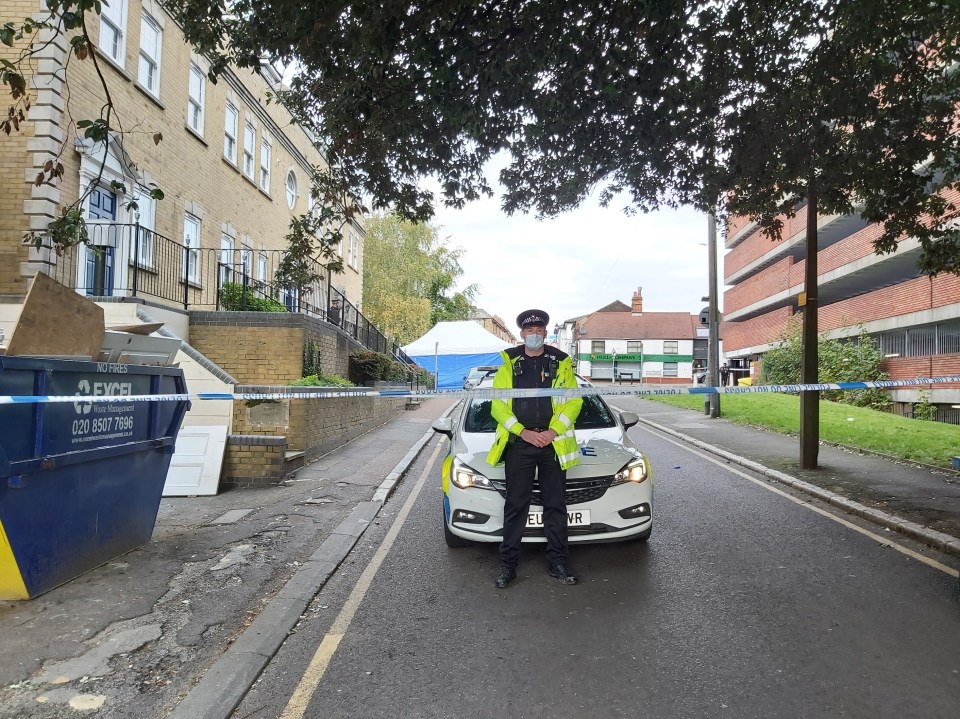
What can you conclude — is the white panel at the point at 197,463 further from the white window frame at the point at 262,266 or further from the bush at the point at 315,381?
the white window frame at the point at 262,266

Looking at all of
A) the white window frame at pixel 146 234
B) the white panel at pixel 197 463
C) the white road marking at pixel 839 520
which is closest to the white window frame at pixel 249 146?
the white window frame at pixel 146 234

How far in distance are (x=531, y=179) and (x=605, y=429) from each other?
491 centimetres

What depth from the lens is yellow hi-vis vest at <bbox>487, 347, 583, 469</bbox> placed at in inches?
184

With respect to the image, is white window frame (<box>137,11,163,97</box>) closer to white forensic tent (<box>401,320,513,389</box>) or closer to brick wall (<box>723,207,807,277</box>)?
white forensic tent (<box>401,320,513,389</box>)

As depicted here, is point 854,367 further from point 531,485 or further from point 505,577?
point 505,577

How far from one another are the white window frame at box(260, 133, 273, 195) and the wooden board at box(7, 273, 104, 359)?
16.1 metres

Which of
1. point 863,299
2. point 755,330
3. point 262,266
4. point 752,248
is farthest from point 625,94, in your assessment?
point 752,248

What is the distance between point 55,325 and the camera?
4426 millimetres

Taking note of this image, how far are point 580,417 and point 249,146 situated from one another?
16.3 m

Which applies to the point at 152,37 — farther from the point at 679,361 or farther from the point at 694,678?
the point at 679,361

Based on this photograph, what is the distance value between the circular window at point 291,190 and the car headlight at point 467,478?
19326mm

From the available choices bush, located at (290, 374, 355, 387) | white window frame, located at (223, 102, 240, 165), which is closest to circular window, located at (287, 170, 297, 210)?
white window frame, located at (223, 102, 240, 165)

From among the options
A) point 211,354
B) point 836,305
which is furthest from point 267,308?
point 836,305

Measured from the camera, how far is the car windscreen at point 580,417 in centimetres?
593
